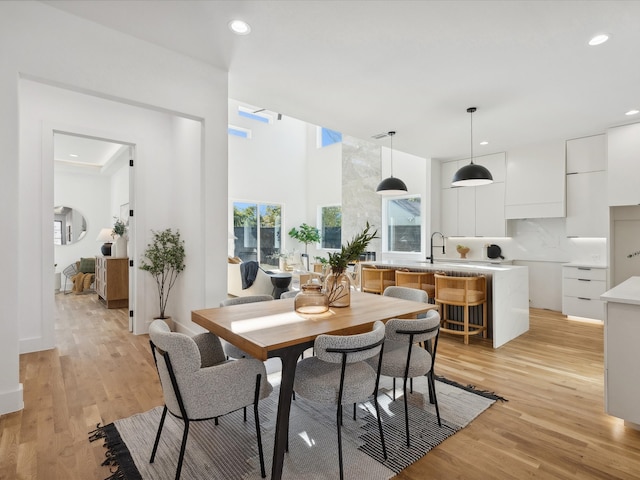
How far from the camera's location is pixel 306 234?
32.0 ft

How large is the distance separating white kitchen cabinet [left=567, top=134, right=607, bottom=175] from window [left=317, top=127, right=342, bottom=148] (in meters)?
5.62

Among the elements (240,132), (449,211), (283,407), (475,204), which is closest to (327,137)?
(240,132)

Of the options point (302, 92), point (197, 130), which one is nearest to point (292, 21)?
point (302, 92)

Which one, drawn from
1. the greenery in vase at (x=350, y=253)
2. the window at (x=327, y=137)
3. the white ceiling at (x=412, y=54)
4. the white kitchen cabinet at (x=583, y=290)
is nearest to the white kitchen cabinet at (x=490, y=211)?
the white kitchen cabinet at (x=583, y=290)

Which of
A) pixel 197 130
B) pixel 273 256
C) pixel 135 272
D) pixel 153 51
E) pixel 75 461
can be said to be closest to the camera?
pixel 75 461

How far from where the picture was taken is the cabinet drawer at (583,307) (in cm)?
492

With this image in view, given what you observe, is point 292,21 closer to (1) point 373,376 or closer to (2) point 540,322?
(1) point 373,376

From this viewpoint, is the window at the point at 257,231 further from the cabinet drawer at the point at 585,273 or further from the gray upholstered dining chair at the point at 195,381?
the gray upholstered dining chair at the point at 195,381

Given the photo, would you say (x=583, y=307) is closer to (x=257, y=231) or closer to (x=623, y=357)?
(x=623, y=357)

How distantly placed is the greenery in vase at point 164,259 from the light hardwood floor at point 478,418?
0.74 m

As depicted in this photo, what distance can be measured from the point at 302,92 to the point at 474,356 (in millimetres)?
3433

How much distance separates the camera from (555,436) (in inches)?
86.4

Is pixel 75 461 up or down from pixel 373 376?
down

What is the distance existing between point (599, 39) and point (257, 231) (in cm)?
776
